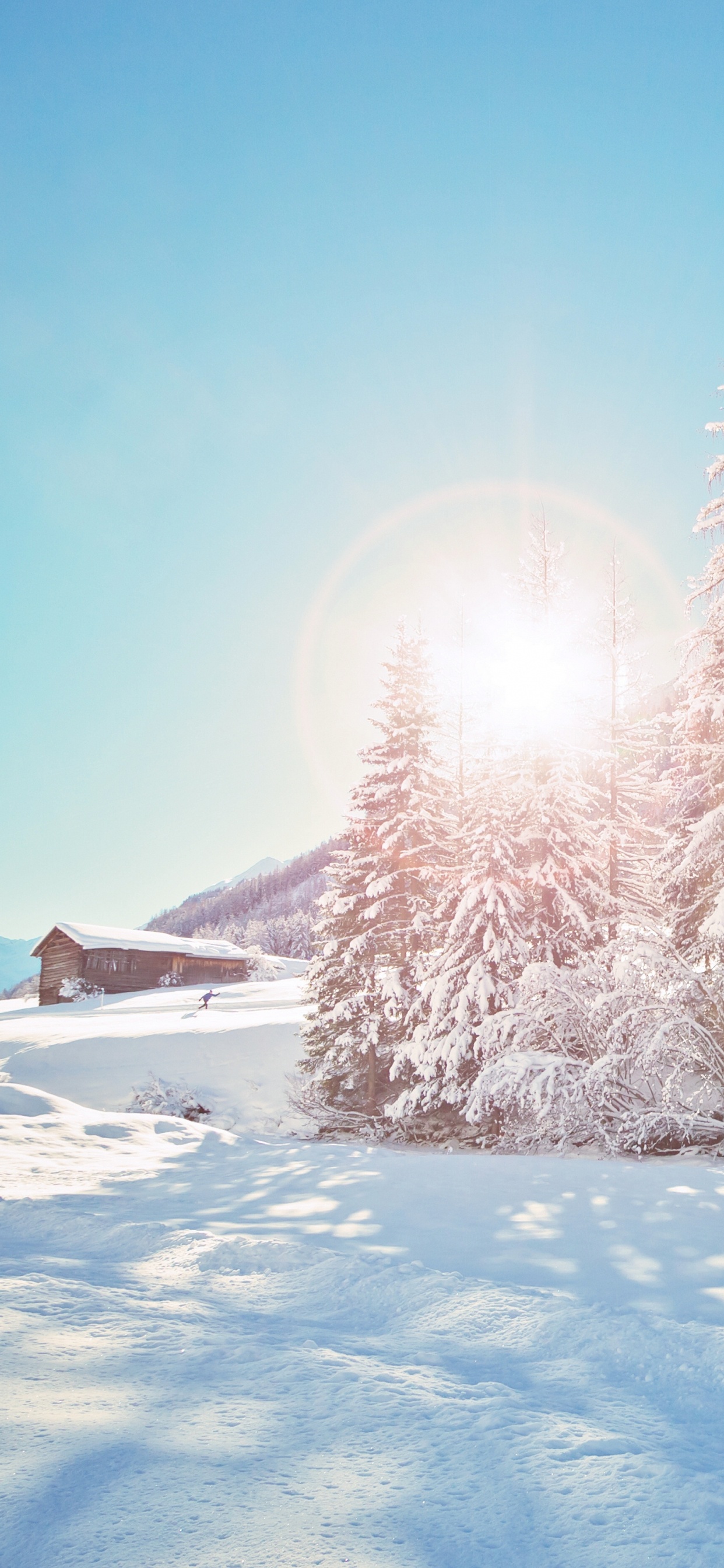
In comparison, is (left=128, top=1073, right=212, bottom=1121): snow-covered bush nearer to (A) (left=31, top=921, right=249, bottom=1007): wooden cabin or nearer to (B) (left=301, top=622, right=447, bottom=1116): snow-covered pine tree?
(B) (left=301, top=622, right=447, bottom=1116): snow-covered pine tree

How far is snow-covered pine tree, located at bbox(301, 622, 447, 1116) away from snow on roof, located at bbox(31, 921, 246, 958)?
31320 mm

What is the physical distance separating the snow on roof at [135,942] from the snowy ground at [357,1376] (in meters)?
44.5

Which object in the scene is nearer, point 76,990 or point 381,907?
point 381,907

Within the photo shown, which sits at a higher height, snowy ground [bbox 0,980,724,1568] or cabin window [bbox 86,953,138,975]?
snowy ground [bbox 0,980,724,1568]

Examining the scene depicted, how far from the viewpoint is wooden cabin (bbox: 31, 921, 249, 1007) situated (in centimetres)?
4772

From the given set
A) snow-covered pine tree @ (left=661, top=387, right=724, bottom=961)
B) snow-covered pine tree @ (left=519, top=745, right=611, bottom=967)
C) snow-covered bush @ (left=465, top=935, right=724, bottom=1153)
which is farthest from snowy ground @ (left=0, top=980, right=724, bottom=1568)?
snow-covered pine tree @ (left=519, top=745, right=611, bottom=967)

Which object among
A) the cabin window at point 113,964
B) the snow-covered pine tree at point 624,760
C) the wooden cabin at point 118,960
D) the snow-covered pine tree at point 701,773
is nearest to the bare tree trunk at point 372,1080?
the snow-covered pine tree at point 624,760

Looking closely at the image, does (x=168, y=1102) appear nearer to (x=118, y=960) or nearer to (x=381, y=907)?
(x=381, y=907)

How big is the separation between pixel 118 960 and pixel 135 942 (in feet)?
4.95

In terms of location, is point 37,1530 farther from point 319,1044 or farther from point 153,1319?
point 319,1044

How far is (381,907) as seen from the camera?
18656mm

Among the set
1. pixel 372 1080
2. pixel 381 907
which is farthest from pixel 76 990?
pixel 381 907

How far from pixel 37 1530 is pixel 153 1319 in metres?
1.42

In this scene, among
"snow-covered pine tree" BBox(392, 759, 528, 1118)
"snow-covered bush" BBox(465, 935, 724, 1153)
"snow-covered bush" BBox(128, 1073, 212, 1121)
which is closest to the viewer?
"snow-covered bush" BBox(465, 935, 724, 1153)
